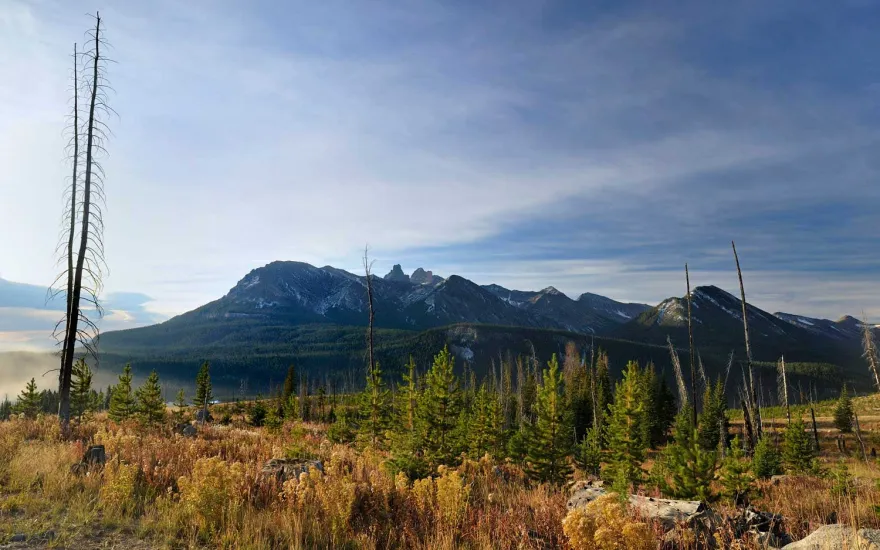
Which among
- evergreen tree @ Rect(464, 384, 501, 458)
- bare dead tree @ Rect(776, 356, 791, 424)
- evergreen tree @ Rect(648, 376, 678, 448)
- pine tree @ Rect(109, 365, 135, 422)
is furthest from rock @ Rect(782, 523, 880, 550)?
evergreen tree @ Rect(648, 376, 678, 448)

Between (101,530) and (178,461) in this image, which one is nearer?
(101,530)

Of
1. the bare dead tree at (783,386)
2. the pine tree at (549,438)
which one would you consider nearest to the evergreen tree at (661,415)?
the bare dead tree at (783,386)

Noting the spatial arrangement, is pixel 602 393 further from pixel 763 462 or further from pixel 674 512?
pixel 674 512

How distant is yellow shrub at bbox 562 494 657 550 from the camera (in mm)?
4645

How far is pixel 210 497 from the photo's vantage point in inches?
236

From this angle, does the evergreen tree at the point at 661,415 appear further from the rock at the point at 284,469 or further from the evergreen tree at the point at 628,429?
the rock at the point at 284,469

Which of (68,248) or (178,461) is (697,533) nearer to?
(178,461)

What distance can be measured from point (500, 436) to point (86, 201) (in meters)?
31.1

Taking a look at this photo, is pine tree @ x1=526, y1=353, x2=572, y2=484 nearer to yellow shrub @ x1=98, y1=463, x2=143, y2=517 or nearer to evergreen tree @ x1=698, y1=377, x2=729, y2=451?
yellow shrub @ x1=98, y1=463, x2=143, y2=517

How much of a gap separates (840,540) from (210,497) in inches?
301

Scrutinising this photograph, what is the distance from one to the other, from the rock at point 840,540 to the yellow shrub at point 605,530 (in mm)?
1845

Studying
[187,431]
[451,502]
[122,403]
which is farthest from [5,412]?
[451,502]

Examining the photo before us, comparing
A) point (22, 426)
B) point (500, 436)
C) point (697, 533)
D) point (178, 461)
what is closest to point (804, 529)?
point (697, 533)

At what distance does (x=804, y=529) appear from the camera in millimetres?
Answer: 6766
